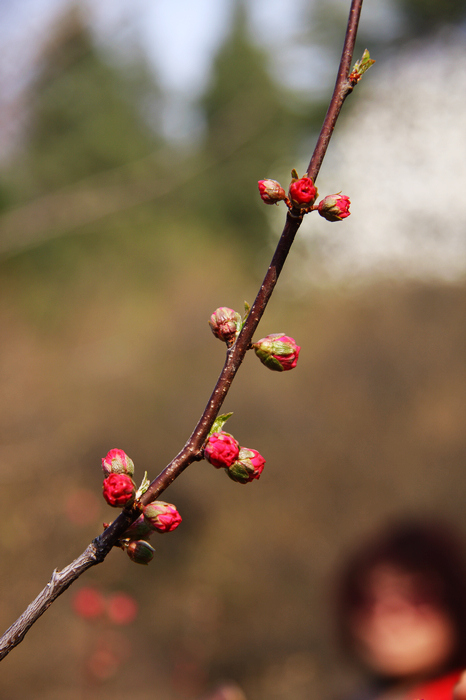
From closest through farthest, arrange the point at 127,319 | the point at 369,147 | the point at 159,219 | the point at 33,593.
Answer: the point at 33,593
the point at 369,147
the point at 127,319
the point at 159,219

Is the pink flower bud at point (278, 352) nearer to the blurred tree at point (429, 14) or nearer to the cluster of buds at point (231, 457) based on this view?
the cluster of buds at point (231, 457)

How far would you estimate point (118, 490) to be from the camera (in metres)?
0.34

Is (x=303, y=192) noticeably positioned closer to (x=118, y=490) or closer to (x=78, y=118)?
(x=118, y=490)

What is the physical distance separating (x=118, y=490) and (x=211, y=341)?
410 centimetres

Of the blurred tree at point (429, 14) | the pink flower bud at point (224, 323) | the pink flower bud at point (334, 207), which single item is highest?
the blurred tree at point (429, 14)

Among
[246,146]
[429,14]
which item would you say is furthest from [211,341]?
[429,14]

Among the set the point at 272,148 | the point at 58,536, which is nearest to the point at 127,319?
the point at 272,148

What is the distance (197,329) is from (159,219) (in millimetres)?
1486

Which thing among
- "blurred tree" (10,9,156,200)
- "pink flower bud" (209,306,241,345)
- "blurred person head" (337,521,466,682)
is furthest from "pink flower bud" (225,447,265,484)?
"blurred tree" (10,9,156,200)

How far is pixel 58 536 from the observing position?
2.31 m

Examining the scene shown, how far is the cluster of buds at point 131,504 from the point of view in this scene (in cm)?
35

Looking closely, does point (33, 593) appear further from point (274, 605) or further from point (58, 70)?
point (58, 70)

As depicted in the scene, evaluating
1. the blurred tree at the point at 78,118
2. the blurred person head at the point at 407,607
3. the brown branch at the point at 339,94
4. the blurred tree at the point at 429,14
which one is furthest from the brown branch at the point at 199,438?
the blurred tree at the point at 429,14

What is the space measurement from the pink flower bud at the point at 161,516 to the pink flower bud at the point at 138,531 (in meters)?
0.01
